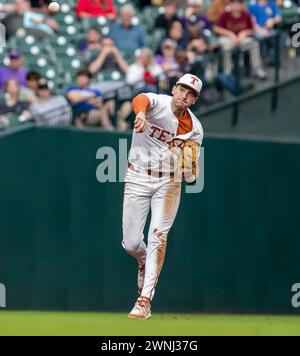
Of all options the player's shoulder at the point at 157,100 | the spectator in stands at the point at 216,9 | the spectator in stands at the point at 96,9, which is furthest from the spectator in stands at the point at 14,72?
the player's shoulder at the point at 157,100

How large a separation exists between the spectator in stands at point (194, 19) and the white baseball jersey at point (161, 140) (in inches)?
242

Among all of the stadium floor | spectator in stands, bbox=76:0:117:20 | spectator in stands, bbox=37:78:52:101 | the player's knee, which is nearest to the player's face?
the player's knee

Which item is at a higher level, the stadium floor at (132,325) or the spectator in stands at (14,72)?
the spectator in stands at (14,72)

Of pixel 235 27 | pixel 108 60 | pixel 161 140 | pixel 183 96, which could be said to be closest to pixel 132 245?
pixel 161 140

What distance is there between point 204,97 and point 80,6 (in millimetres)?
2980

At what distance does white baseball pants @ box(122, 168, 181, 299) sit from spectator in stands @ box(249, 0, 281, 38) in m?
6.66

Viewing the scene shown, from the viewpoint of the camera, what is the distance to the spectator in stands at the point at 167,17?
17.0m

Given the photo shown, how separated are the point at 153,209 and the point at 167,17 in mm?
6808

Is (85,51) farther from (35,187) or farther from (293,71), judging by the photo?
(35,187)

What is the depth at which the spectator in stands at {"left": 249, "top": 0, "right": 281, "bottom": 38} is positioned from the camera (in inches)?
669

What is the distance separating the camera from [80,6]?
17.3 meters

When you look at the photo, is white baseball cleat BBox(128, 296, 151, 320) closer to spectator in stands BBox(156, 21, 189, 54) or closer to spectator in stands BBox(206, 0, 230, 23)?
spectator in stands BBox(156, 21, 189, 54)

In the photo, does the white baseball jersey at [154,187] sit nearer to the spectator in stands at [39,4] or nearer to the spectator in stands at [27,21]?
the spectator in stands at [27,21]
